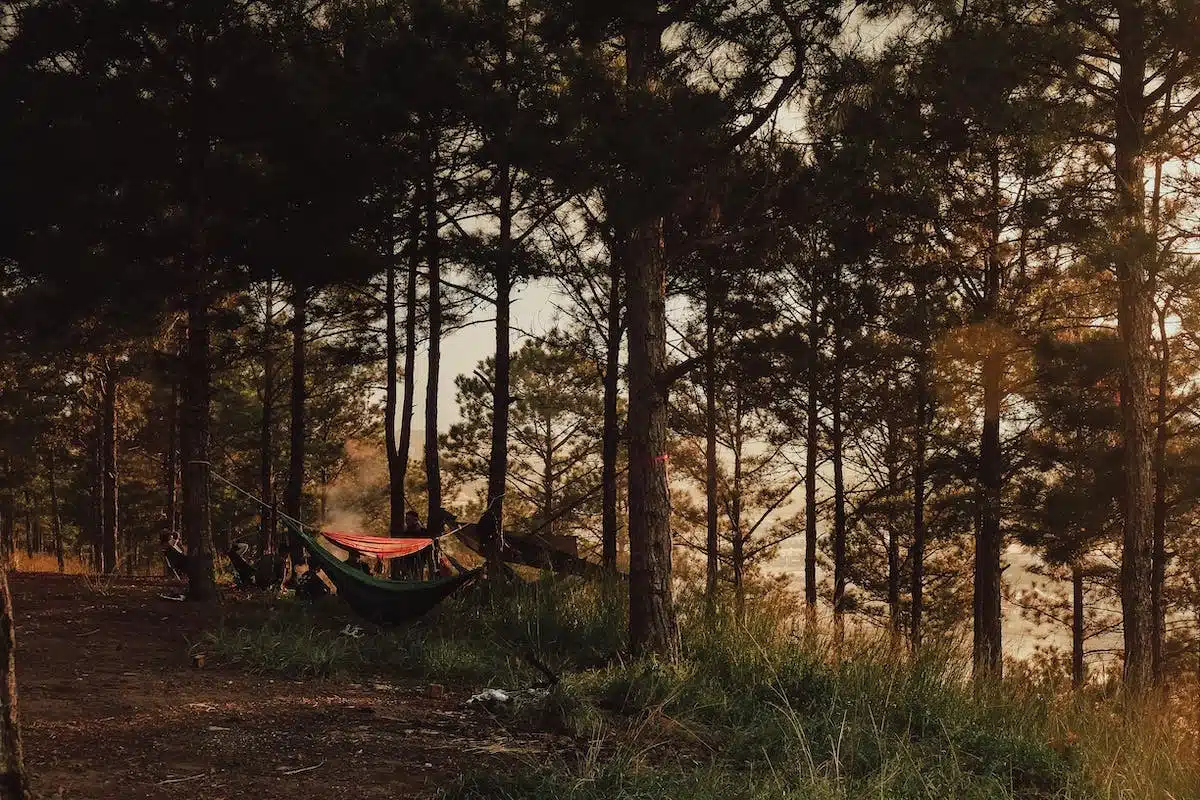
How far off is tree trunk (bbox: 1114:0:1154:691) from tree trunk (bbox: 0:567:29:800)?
27.4ft

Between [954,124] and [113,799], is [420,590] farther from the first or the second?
[954,124]

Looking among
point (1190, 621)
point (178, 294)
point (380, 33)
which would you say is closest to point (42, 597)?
point (178, 294)

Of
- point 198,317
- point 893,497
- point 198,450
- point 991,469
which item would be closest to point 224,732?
point 198,450

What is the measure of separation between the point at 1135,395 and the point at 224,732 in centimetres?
817

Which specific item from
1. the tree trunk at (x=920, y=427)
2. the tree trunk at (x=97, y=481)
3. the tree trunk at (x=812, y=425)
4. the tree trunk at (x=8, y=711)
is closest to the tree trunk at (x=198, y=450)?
the tree trunk at (x=8, y=711)

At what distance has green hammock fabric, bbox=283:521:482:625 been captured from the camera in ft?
22.2

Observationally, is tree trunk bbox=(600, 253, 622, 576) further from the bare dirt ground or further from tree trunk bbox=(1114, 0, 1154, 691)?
the bare dirt ground

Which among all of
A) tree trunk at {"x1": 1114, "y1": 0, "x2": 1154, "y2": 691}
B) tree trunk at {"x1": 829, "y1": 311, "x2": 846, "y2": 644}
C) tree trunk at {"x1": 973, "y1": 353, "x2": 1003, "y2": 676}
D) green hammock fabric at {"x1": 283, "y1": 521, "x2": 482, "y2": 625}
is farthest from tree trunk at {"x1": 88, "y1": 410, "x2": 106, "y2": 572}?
tree trunk at {"x1": 1114, "y1": 0, "x2": 1154, "y2": 691}

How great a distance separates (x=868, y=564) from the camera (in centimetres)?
1867

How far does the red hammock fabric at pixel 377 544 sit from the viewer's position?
7566 millimetres

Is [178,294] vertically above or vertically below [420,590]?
above

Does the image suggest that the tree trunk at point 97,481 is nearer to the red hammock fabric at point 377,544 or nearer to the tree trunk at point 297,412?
the tree trunk at point 297,412

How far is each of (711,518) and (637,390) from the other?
346 inches

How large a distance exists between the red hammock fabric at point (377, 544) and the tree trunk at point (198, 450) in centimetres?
151
